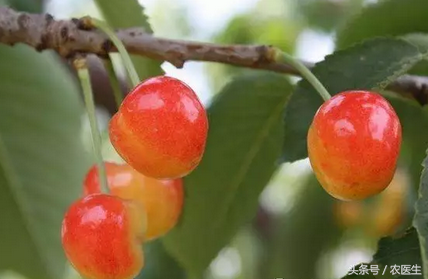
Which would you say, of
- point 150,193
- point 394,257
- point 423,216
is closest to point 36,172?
point 150,193

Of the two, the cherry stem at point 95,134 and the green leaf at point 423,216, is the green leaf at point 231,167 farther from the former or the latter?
the green leaf at point 423,216

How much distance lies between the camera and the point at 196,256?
1343mm

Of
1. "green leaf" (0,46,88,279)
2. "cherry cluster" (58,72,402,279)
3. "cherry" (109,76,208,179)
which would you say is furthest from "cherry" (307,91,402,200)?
"green leaf" (0,46,88,279)

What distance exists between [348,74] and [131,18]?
0.36 metres

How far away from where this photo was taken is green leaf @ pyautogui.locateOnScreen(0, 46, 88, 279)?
55.4 inches

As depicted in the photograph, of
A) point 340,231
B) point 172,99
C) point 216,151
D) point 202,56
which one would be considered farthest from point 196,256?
point 340,231

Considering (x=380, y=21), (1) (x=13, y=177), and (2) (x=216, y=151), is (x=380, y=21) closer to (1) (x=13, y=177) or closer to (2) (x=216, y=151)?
(2) (x=216, y=151)

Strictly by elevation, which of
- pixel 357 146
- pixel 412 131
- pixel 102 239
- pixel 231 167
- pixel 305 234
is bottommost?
pixel 102 239

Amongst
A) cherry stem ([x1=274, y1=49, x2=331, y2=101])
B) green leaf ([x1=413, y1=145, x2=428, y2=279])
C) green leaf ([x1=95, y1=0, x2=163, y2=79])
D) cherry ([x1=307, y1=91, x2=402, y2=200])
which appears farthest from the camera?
green leaf ([x1=95, y1=0, x2=163, y2=79])

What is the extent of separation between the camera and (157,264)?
1.82m

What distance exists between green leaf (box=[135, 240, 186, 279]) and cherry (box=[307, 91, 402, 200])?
1007mm

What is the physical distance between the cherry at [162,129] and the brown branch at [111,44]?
0.16 m

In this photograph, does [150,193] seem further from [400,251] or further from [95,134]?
[400,251]

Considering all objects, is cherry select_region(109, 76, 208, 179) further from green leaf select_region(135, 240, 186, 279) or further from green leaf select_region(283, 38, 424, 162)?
green leaf select_region(135, 240, 186, 279)
